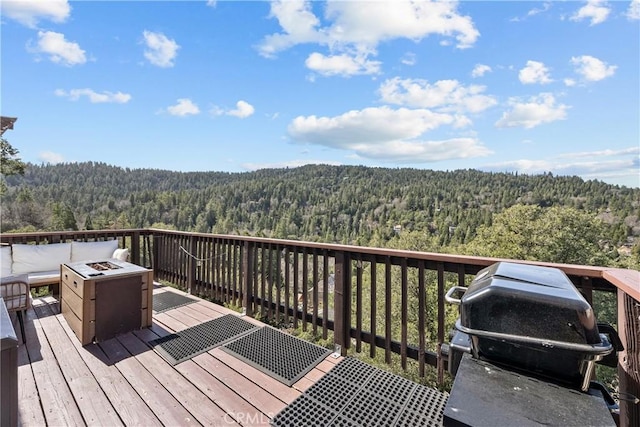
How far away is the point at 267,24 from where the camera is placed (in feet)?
25.3

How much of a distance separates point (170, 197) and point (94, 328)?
59358 millimetres

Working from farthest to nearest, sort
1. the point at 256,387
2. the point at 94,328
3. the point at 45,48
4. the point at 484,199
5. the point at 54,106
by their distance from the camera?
the point at 484,199, the point at 54,106, the point at 45,48, the point at 94,328, the point at 256,387

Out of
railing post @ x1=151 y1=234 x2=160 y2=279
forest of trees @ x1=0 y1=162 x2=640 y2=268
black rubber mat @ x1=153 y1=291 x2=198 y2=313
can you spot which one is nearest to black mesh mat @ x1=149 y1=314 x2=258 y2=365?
black rubber mat @ x1=153 y1=291 x2=198 y2=313

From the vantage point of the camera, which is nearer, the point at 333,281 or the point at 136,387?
the point at 136,387

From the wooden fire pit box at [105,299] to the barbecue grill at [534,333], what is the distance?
2.81 m

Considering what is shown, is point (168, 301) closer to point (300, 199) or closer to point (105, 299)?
point (105, 299)

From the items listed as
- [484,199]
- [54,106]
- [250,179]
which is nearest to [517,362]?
[54,106]

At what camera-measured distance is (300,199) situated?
63.0 m

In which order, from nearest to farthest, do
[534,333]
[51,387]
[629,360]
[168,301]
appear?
1. [534,333]
2. [629,360]
3. [51,387]
4. [168,301]

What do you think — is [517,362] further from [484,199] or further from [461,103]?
[484,199]

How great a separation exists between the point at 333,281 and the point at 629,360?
1929 millimetres

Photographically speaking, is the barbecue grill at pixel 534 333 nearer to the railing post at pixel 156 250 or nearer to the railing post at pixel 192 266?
the railing post at pixel 192 266

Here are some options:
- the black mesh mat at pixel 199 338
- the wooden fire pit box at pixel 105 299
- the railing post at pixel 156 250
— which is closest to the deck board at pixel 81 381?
the wooden fire pit box at pixel 105 299

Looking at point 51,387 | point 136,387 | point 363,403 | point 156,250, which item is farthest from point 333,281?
point 156,250
